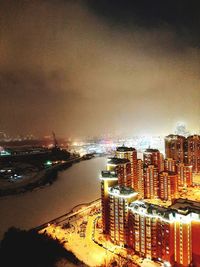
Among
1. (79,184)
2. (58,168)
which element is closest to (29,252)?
(79,184)

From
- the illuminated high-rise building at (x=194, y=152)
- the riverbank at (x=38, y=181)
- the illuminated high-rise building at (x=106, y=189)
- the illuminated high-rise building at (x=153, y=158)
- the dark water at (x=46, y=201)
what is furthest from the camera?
the illuminated high-rise building at (x=194, y=152)

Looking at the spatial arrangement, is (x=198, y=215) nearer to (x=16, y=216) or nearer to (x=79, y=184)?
(x=16, y=216)

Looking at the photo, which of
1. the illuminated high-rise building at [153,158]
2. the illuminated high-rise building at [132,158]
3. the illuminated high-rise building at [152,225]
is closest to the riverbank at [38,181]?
the illuminated high-rise building at [132,158]

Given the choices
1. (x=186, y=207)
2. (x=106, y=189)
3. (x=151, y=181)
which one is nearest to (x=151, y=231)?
(x=186, y=207)

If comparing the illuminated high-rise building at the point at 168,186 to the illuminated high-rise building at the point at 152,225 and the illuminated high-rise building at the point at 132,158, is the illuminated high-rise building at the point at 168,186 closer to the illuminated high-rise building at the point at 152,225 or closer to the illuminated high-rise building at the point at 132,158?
the illuminated high-rise building at the point at 132,158

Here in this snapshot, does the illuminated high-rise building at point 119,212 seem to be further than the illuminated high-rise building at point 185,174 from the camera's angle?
No

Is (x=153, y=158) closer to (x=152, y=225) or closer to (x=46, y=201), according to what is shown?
(x=46, y=201)

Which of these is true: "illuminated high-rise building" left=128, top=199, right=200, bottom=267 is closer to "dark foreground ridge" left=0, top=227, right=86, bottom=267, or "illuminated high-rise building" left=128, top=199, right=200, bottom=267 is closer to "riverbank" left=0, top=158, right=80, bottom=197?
"dark foreground ridge" left=0, top=227, right=86, bottom=267
